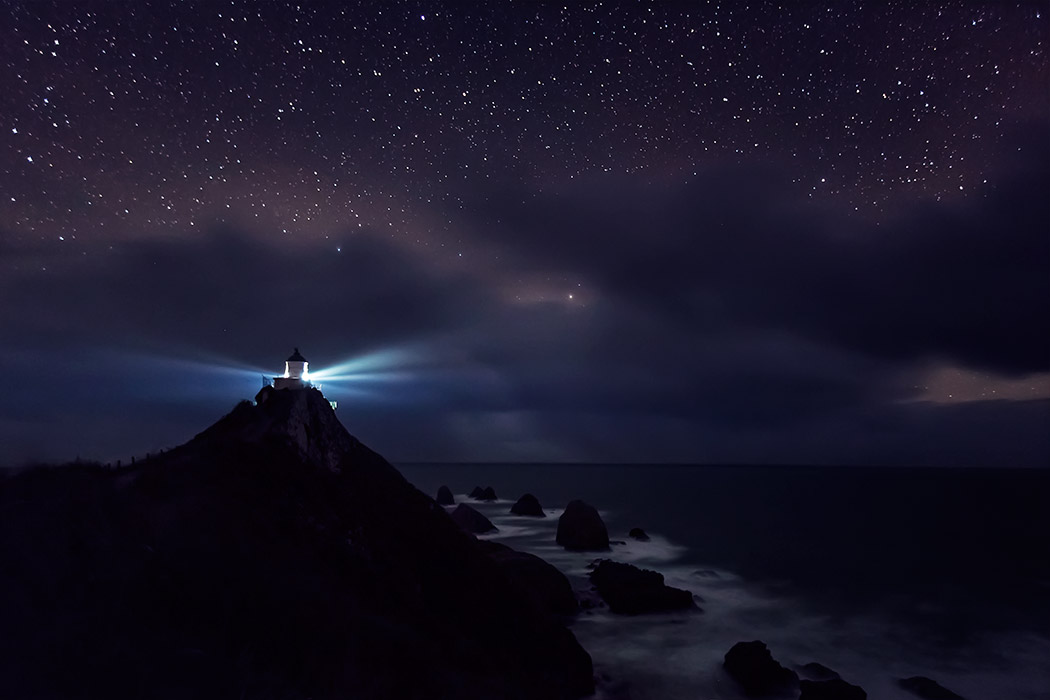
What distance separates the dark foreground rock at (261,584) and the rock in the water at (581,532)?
34113mm

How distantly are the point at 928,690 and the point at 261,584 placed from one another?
3121 cm

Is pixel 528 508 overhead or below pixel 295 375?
below

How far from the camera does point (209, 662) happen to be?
13031 mm

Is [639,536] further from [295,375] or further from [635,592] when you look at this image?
[295,375]

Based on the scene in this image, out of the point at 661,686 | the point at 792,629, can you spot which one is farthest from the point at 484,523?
the point at 661,686

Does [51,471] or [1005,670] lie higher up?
[51,471]

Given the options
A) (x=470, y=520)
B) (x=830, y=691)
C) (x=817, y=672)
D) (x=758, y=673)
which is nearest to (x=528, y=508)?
(x=470, y=520)

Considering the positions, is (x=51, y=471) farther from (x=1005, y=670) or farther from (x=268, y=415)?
(x=1005, y=670)

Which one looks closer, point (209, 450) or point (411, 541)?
point (209, 450)

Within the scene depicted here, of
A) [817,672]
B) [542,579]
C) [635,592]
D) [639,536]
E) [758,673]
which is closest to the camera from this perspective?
[758,673]

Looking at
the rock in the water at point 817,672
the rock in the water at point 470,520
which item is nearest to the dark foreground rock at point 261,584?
the rock in the water at point 817,672

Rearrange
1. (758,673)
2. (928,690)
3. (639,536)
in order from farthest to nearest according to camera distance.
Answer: (639,536) < (928,690) < (758,673)

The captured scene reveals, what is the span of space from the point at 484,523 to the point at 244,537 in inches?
1897

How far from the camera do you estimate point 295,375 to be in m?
24.2
